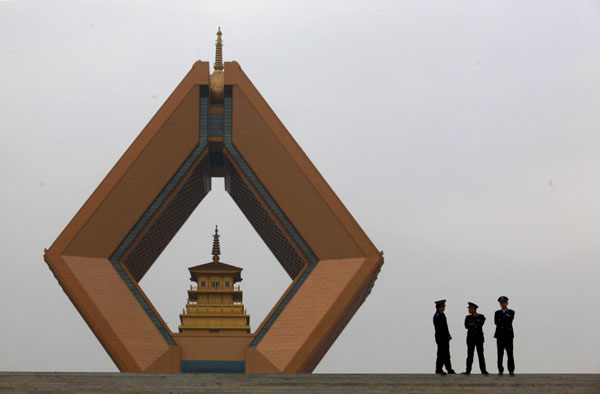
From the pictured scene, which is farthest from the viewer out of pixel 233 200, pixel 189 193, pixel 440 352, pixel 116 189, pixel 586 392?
pixel 233 200

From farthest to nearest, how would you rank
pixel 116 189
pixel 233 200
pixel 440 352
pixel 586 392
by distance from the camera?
pixel 233 200 → pixel 116 189 → pixel 440 352 → pixel 586 392

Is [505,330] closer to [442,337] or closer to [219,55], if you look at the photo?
[442,337]

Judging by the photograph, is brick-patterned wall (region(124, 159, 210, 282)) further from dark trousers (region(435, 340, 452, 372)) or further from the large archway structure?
dark trousers (region(435, 340, 452, 372))

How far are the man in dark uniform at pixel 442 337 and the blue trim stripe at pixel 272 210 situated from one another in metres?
9.52

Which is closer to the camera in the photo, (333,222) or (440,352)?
(440,352)

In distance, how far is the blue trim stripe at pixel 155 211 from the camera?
73.3ft

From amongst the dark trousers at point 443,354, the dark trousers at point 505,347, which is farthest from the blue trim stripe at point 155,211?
the dark trousers at point 505,347

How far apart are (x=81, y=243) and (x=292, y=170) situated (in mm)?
4821

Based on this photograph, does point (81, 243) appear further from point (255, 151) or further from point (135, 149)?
point (255, 151)

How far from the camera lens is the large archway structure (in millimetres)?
21484

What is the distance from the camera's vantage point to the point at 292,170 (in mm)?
23141

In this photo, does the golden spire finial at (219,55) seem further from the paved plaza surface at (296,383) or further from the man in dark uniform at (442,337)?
the paved plaza surface at (296,383)

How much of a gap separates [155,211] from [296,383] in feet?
39.3

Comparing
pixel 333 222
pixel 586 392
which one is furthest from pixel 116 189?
pixel 586 392
